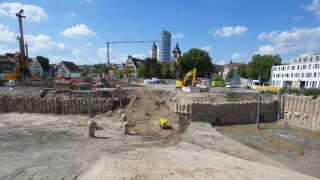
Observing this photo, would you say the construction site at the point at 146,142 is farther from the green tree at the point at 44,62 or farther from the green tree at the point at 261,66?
the green tree at the point at 44,62

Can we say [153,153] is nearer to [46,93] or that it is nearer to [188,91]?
Answer: [188,91]

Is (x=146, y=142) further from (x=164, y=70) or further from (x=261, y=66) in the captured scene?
(x=261, y=66)

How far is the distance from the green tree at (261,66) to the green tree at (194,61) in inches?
674

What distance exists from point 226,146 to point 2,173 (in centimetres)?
978

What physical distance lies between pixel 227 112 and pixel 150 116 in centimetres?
619

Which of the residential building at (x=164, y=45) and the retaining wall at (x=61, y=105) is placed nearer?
the retaining wall at (x=61, y=105)

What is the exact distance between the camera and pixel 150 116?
53.9 ft

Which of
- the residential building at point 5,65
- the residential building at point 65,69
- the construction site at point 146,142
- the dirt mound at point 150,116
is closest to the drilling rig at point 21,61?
the construction site at point 146,142

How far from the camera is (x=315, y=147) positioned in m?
12.6

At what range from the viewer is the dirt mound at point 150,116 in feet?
42.7

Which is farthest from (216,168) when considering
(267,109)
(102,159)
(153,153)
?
(267,109)

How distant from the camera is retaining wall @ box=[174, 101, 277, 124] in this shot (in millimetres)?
16500

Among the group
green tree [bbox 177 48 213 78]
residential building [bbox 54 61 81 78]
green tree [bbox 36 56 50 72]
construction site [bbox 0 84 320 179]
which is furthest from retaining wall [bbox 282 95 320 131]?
green tree [bbox 36 56 50 72]

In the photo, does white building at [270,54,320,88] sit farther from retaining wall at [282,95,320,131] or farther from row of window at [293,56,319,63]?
retaining wall at [282,95,320,131]
